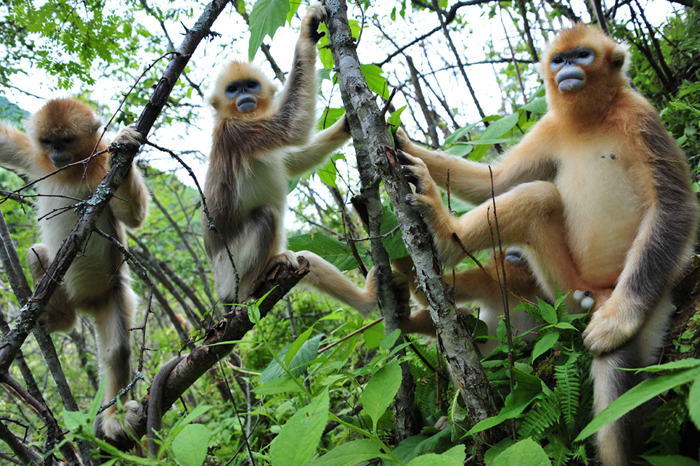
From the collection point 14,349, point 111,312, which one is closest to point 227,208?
point 111,312

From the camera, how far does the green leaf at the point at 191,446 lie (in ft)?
4.78

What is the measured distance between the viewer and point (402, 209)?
95.2 inches

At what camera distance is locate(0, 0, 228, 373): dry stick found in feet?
7.98

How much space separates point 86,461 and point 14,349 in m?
0.80

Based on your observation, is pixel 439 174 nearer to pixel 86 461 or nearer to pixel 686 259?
pixel 686 259

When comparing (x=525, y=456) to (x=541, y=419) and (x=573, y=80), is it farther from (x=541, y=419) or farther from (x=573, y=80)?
(x=573, y=80)

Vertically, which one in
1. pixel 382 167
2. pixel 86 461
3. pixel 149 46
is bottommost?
pixel 86 461

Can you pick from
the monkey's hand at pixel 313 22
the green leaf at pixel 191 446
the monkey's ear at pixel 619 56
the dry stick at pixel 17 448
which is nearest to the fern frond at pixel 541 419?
the green leaf at pixel 191 446

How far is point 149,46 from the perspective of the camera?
6336 millimetres

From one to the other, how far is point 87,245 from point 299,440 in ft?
12.2

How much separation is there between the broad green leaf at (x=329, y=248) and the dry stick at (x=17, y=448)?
2.09 m

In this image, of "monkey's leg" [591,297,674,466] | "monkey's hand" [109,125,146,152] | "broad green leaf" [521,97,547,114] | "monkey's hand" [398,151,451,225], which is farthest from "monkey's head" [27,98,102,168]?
"monkey's leg" [591,297,674,466]

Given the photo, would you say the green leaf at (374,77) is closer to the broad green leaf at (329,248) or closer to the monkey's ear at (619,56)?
the broad green leaf at (329,248)

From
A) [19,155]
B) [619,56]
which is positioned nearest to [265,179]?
[19,155]
